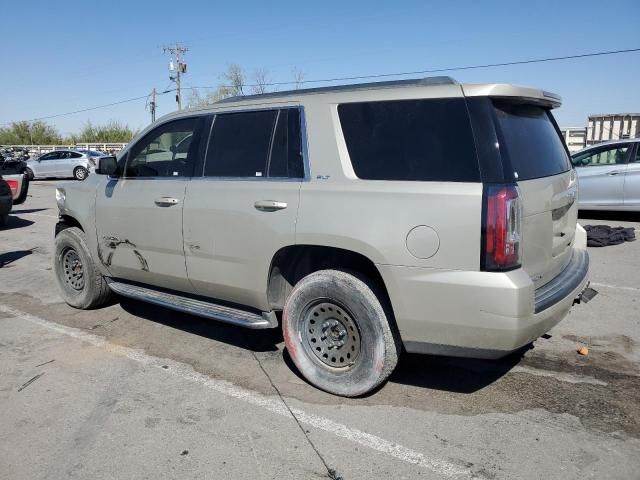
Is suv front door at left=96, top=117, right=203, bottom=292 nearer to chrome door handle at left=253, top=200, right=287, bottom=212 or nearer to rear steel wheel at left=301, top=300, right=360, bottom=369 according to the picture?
chrome door handle at left=253, top=200, right=287, bottom=212

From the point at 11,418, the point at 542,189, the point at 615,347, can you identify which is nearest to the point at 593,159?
the point at 615,347

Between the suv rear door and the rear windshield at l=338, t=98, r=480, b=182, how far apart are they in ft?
1.50

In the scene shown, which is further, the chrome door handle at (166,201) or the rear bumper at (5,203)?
the rear bumper at (5,203)

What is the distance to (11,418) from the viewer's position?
345 cm

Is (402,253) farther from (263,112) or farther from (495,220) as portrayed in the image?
(263,112)

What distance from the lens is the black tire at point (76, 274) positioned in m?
5.32

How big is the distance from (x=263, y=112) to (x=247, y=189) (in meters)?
0.60

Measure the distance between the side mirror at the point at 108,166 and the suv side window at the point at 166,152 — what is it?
0.37ft

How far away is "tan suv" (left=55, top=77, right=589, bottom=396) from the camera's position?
3.04 meters

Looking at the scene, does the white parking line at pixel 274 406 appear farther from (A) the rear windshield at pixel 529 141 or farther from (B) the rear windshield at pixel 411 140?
(A) the rear windshield at pixel 529 141

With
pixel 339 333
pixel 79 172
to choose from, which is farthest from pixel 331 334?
pixel 79 172

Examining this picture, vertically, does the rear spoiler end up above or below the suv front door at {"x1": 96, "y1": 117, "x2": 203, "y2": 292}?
above

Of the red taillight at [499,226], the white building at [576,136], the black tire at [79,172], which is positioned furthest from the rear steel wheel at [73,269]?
the black tire at [79,172]

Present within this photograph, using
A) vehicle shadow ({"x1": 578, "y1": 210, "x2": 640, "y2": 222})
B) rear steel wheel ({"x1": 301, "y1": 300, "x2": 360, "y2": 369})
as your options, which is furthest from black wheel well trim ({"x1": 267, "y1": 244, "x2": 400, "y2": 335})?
vehicle shadow ({"x1": 578, "y1": 210, "x2": 640, "y2": 222})
